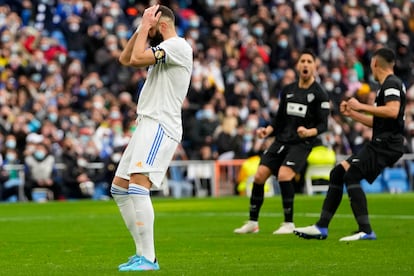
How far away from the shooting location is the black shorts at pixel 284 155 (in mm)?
16328

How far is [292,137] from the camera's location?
16.5m

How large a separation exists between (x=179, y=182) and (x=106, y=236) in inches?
614

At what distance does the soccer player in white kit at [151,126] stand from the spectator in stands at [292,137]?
17.0 ft

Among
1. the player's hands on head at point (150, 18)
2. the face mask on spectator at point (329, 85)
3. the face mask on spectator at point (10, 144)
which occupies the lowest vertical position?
the face mask on spectator at point (10, 144)

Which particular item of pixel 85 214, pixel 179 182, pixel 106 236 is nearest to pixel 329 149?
pixel 179 182

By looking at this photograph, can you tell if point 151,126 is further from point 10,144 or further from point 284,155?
point 10,144

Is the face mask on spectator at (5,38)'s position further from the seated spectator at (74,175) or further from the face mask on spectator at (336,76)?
the face mask on spectator at (336,76)

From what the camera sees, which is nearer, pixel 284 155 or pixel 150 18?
pixel 150 18

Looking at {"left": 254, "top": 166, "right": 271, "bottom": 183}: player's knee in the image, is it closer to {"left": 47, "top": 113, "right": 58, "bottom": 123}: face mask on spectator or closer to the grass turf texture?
the grass turf texture

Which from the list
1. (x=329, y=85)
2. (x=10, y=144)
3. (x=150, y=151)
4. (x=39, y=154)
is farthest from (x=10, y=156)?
(x=150, y=151)

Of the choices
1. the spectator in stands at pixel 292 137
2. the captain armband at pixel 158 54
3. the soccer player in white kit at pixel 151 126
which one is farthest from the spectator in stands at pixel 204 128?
the captain armband at pixel 158 54

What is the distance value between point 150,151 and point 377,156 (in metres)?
4.23

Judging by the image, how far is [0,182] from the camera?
29562 millimetres

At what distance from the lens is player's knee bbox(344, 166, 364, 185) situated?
46.8 ft
